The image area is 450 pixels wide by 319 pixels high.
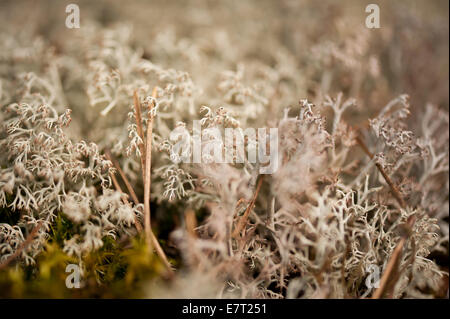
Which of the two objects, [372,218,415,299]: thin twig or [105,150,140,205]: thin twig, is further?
[105,150,140,205]: thin twig

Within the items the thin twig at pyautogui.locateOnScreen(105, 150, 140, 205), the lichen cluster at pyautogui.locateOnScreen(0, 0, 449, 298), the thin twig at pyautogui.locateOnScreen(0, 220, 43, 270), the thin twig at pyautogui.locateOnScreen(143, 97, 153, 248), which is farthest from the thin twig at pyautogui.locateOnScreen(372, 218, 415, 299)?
the thin twig at pyautogui.locateOnScreen(0, 220, 43, 270)

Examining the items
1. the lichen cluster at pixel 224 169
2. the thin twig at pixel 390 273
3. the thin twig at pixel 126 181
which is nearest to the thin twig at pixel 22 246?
the lichen cluster at pixel 224 169

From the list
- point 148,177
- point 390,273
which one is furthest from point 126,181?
point 390,273

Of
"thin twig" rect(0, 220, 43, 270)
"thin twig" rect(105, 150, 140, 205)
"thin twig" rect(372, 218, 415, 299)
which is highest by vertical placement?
"thin twig" rect(105, 150, 140, 205)

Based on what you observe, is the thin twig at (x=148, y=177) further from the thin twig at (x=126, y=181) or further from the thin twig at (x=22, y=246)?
the thin twig at (x=22, y=246)

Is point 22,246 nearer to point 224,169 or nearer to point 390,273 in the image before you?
point 224,169

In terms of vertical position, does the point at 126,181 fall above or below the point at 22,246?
above

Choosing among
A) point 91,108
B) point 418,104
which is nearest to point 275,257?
point 91,108

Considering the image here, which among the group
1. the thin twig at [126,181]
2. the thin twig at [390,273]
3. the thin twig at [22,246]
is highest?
the thin twig at [126,181]

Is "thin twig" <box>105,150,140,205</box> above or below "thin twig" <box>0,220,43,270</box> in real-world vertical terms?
above

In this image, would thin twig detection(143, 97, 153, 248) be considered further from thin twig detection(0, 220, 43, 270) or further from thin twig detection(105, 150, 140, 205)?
thin twig detection(0, 220, 43, 270)

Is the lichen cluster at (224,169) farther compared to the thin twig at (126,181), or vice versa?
the thin twig at (126,181)

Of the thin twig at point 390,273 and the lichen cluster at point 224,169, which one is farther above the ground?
the lichen cluster at point 224,169
